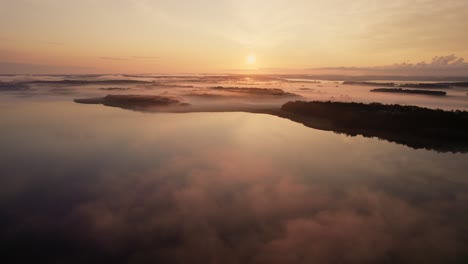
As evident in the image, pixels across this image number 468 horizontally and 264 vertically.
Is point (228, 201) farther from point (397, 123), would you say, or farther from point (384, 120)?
point (384, 120)

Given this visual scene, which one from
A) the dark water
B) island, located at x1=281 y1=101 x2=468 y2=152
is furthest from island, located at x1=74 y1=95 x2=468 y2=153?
the dark water

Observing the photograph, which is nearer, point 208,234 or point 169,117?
point 208,234

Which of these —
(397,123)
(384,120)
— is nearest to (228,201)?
(397,123)

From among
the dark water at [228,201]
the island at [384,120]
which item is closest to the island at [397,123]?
the island at [384,120]

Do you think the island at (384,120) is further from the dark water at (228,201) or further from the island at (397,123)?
the dark water at (228,201)

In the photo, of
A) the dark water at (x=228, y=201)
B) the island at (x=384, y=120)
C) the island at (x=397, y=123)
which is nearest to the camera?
the dark water at (x=228, y=201)

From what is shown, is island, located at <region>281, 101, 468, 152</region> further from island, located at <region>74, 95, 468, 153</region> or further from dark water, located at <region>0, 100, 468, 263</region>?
dark water, located at <region>0, 100, 468, 263</region>

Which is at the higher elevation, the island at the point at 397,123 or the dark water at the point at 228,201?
the island at the point at 397,123

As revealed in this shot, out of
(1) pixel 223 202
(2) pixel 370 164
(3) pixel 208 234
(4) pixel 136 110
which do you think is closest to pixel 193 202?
(1) pixel 223 202

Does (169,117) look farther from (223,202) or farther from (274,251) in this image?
(274,251)
